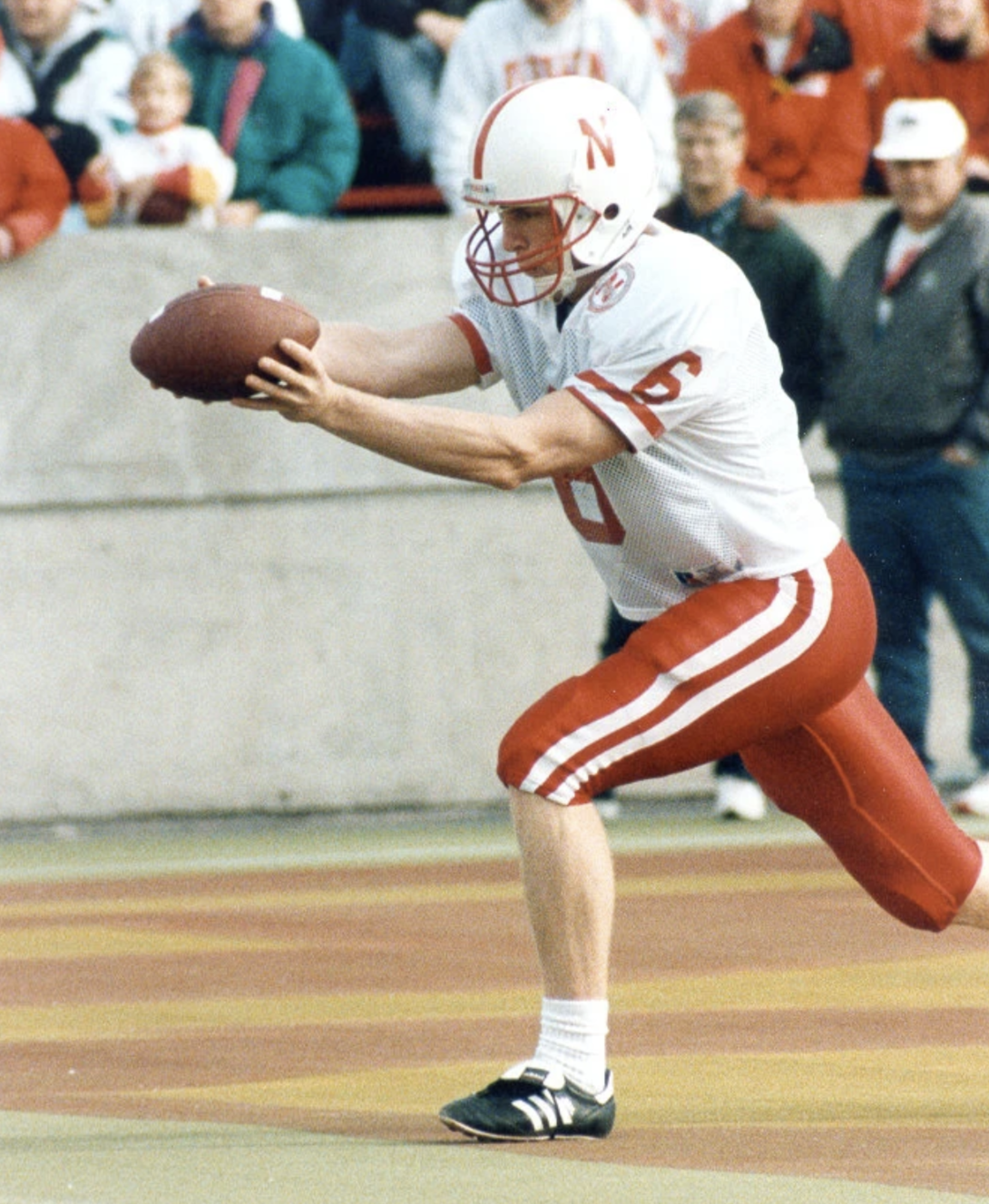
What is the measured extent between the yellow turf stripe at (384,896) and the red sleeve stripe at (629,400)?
123 inches

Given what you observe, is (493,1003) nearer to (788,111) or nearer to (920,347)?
(920,347)

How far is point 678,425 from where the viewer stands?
4.24 meters

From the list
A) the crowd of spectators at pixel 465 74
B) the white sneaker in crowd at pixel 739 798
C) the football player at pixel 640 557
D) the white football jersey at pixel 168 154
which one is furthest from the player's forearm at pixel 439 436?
the white football jersey at pixel 168 154

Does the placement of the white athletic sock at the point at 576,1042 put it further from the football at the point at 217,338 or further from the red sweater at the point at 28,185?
the red sweater at the point at 28,185

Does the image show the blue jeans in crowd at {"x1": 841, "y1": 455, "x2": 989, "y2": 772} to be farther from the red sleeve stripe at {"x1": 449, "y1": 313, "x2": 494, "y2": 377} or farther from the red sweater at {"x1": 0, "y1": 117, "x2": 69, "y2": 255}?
the red sleeve stripe at {"x1": 449, "y1": 313, "x2": 494, "y2": 377}

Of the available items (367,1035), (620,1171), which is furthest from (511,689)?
(620,1171)

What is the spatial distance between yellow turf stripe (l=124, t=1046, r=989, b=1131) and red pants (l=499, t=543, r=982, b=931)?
32cm

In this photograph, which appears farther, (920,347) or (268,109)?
(268,109)

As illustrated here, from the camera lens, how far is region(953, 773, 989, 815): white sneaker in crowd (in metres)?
8.13

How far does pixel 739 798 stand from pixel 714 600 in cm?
426

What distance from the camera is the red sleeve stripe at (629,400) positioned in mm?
4105

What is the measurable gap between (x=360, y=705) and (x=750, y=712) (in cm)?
484

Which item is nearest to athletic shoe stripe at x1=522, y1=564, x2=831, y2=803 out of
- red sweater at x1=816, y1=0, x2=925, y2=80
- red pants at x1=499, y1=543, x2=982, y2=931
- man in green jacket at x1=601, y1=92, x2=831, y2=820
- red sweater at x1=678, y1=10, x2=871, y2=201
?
red pants at x1=499, y1=543, x2=982, y2=931

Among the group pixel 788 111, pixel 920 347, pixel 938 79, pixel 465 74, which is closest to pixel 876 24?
pixel 938 79
